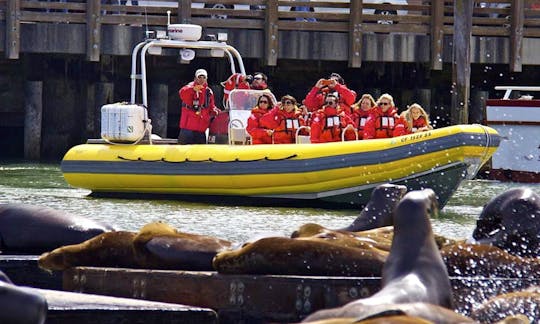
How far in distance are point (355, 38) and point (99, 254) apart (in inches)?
709

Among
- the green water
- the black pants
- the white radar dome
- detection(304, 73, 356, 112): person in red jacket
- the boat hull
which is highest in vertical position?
the white radar dome

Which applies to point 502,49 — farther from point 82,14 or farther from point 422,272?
point 422,272

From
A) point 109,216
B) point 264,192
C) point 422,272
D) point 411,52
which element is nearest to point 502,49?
point 411,52

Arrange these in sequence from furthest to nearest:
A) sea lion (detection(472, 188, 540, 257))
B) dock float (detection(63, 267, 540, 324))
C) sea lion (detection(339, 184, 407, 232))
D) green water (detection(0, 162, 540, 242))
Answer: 1. green water (detection(0, 162, 540, 242))
2. sea lion (detection(339, 184, 407, 232))
3. sea lion (detection(472, 188, 540, 257))
4. dock float (detection(63, 267, 540, 324))

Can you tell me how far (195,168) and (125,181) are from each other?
43.0 inches

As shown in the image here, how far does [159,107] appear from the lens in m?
25.2

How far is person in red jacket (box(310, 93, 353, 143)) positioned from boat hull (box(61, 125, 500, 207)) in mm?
642

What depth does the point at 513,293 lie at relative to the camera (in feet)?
21.2

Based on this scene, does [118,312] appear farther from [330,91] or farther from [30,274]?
[330,91]

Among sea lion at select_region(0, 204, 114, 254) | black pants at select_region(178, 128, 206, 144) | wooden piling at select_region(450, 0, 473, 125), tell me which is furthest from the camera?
wooden piling at select_region(450, 0, 473, 125)

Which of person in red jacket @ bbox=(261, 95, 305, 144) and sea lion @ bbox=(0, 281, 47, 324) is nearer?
sea lion @ bbox=(0, 281, 47, 324)

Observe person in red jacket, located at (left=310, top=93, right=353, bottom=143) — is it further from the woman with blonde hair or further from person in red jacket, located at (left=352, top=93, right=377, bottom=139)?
the woman with blonde hair

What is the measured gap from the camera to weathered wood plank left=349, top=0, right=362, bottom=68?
81.9 feet

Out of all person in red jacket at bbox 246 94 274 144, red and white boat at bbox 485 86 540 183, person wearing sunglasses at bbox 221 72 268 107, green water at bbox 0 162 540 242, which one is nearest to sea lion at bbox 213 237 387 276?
green water at bbox 0 162 540 242
